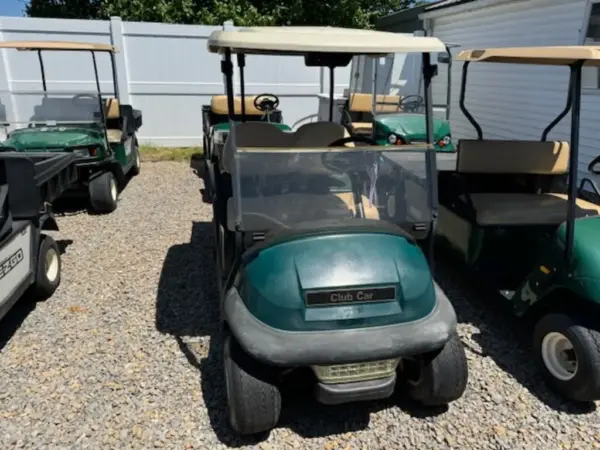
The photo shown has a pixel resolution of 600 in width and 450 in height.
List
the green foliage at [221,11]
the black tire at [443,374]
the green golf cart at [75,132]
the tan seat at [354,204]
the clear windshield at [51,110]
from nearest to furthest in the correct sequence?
the black tire at [443,374], the tan seat at [354,204], the green golf cart at [75,132], the clear windshield at [51,110], the green foliage at [221,11]

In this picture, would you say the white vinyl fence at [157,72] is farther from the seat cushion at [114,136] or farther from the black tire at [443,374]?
the black tire at [443,374]

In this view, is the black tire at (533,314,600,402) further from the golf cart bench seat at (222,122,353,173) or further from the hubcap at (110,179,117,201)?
the hubcap at (110,179,117,201)

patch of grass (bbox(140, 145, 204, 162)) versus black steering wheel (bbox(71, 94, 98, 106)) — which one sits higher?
black steering wheel (bbox(71, 94, 98, 106))

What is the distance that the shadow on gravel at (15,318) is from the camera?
315 centimetres

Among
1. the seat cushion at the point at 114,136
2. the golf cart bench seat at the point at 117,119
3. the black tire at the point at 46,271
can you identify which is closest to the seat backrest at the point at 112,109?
the golf cart bench seat at the point at 117,119

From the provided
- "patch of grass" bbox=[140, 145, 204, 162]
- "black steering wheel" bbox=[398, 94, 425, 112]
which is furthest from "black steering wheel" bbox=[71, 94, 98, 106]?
"black steering wheel" bbox=[398, 94, 425, 112]

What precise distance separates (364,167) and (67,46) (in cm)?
438

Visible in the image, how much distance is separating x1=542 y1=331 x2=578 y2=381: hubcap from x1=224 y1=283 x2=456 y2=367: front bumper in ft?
2.61

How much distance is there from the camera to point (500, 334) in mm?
3223

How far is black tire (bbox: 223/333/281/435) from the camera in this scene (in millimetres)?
2186

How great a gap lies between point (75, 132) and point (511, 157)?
4.43m

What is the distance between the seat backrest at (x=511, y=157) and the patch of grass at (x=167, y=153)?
5813 mm

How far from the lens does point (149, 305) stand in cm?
355

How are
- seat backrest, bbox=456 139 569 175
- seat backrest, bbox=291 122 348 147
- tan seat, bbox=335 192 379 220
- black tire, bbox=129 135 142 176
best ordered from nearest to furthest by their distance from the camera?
tan seat, bbox=335 192 379 220, seat backrest, bbox=291 122 348 147, seat backrest, bbox=456 139 569 175, black tire, bbox=129 135 142 176
